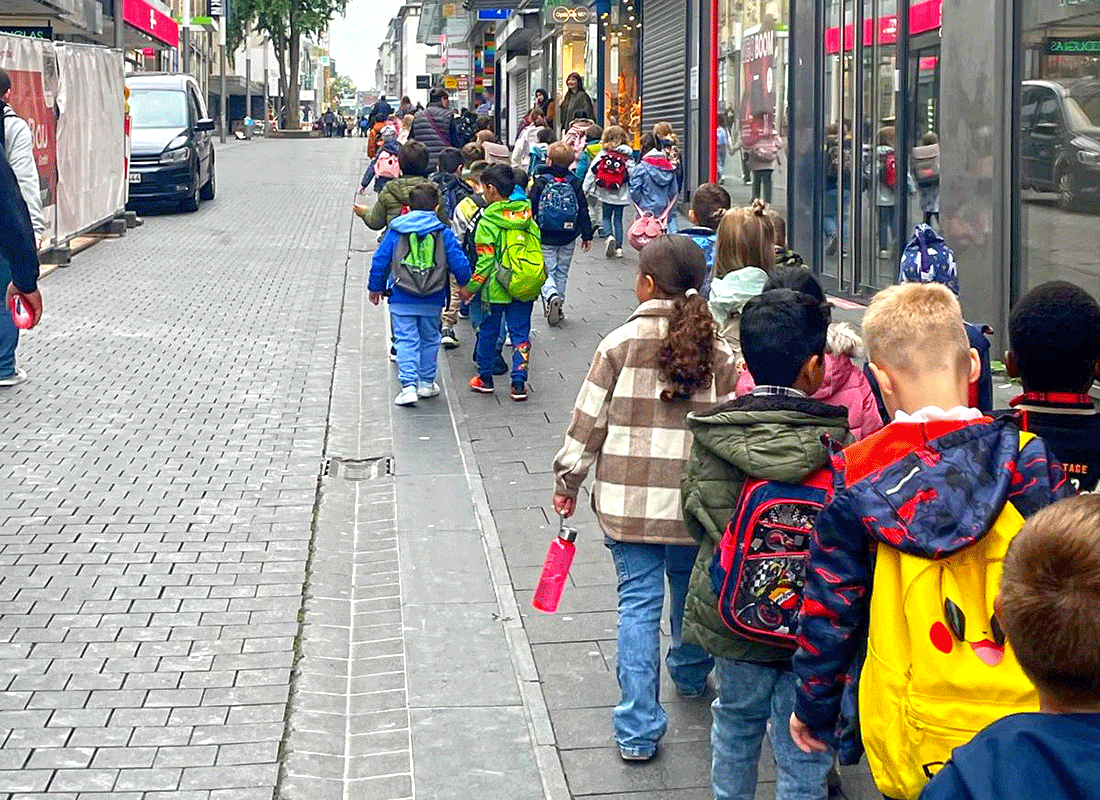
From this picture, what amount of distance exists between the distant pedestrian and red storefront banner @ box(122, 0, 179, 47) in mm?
23542

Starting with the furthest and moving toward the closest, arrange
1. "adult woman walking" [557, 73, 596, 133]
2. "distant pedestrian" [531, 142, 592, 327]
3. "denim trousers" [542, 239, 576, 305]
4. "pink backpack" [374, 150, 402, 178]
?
"adult woman walking" [557, 73, 596, 133] → "pink backpack" [374, 150, 402, 178] → "denim trousers" [542, 239, 576, 305] → "distant pedestrian" [531, 142, 592, 327]

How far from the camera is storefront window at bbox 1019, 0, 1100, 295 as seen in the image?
8.93m

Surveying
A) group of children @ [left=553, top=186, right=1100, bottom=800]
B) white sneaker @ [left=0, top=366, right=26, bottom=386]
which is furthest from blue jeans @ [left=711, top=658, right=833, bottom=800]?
white sneaker @ [left=0, top=366, right=26, bottom=386]

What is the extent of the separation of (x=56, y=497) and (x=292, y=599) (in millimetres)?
2012

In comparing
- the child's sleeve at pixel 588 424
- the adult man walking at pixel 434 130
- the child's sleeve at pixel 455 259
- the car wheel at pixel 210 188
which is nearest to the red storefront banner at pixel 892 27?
the child's sleeve at pixel 455 259

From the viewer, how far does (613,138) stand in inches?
678

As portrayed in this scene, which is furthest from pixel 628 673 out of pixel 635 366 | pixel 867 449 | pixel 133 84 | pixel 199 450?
pixel 133 84

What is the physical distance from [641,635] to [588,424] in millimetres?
638

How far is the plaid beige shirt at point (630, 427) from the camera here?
4789 mm

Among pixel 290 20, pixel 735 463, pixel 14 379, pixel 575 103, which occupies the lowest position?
pixel 14 379

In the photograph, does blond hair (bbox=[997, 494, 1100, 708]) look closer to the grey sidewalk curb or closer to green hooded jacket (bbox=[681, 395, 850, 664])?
green hooded jacket (bbox=[681, 395, 850, 664])

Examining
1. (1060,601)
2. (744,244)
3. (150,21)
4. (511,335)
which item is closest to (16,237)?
(511,335)

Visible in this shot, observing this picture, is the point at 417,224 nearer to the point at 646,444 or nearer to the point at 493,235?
the point at 493,235

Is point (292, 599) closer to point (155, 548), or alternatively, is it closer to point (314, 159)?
point (155, 548)
